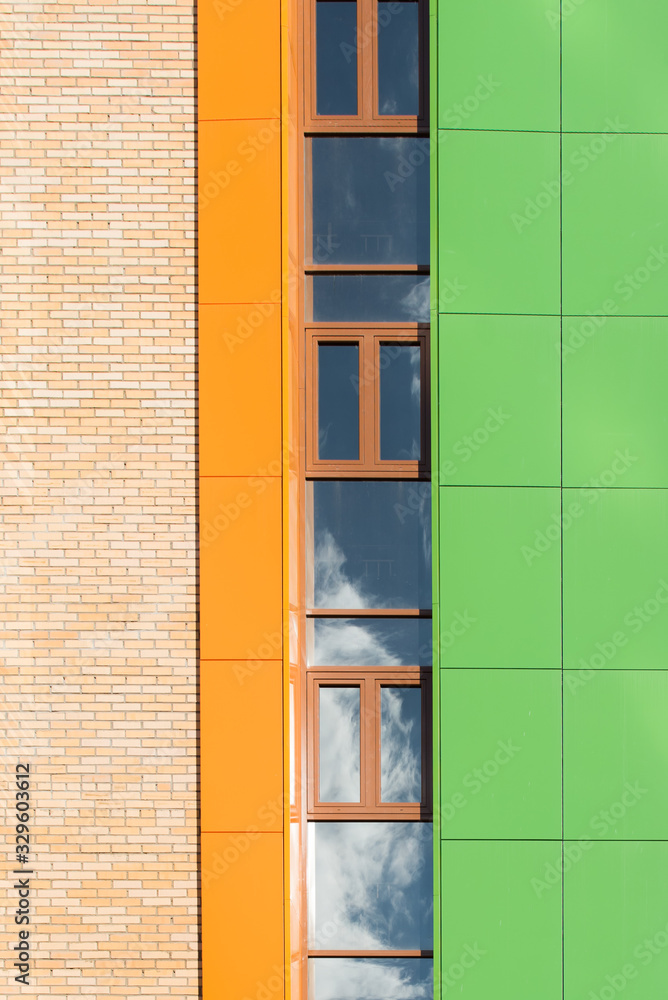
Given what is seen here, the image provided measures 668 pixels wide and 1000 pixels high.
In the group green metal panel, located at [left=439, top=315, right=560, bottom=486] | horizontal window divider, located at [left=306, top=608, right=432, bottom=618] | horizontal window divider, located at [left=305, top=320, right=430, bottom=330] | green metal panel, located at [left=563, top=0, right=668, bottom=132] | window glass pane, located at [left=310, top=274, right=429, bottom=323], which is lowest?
horizontal window divider, located at [left=306, top=608, right=432, bottom=618]

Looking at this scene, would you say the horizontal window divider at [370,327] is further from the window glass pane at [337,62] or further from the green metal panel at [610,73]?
the green metal panel at [610,73]

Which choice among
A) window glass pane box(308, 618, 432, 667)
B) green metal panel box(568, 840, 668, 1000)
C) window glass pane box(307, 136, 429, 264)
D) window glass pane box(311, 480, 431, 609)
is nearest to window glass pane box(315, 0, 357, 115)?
window glass pane box(307, 136, 429, 264)

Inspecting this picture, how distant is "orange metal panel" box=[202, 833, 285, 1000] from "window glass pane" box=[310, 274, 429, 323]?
4748 mm

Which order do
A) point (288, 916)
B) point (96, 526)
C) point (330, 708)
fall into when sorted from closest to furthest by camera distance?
1. point (288, 916)
2. point (96, 526)
3. point (330, 708)

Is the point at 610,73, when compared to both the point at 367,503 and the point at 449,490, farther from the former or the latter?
the point at 367,503

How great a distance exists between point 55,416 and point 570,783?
18.4 feet

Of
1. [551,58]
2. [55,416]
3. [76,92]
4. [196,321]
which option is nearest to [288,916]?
[55,416]

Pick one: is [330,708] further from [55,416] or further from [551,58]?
[551,58]

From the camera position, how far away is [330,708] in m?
6.68

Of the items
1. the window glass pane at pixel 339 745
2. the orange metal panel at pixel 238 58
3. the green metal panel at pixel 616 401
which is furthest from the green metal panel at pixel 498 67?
the window glass pane at pixel 339 745

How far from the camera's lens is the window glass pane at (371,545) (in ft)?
22.0

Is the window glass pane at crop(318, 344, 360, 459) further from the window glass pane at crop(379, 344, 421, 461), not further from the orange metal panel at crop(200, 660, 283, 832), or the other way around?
the orange metal panel at crop(200, 660, 283, 832)

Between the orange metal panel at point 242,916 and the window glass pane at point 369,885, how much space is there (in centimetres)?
79

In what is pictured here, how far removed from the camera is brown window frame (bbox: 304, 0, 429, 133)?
6.86 metres
